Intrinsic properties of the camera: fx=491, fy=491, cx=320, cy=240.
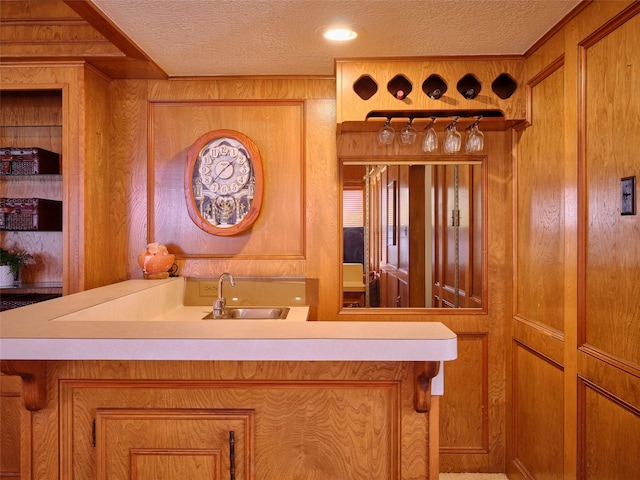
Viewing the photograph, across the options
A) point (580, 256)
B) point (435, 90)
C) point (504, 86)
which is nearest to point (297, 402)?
point (580, 256)

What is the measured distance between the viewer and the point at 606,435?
180 cm

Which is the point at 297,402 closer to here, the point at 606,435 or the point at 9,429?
the point at 606,435

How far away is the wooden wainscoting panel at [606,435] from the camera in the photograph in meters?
1.64

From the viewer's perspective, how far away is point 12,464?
2471mm

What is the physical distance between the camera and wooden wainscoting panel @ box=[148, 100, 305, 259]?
2.94 meters

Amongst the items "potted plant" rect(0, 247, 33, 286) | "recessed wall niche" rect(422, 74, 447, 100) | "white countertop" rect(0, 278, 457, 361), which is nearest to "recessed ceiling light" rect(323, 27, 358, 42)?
"recessed wall niche" rect(422, 74, 447, 100)

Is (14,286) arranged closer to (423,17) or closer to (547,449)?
(423,17)

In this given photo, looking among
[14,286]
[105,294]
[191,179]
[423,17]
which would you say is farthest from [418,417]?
[14,286]

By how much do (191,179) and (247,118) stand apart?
50 centimetres

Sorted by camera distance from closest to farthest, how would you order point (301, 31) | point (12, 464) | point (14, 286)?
1. point (301, 31)
2. point (12, 464)
3. point (14, 286)

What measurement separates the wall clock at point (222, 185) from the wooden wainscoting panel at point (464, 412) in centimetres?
152

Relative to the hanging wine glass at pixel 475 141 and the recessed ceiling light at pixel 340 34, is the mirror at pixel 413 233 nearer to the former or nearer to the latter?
the hanging wine glass at pixel 475 141

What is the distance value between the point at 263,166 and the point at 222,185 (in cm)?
27

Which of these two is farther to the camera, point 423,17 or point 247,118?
point 247,118
